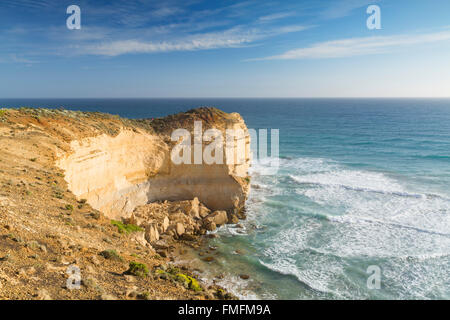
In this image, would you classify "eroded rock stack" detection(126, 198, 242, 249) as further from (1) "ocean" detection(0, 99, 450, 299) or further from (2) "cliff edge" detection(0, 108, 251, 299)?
(1) "ocean" detection(0, 99, 450, 299)

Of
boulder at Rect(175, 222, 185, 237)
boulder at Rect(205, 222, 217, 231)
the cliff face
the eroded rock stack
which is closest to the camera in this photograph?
the cliff face

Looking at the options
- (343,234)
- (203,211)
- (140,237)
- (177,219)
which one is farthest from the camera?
(203,211)

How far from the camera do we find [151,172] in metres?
25.9

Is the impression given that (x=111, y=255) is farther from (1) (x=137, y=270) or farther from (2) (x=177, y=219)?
(2) (x=177, y=219)

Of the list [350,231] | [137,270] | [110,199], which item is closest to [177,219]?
[110,199]

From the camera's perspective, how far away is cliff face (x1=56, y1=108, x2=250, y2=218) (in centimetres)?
2102

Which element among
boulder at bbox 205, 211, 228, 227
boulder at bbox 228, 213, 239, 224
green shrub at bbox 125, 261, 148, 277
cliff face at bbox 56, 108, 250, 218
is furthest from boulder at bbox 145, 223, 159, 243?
green shrub at bbox 125, 261, 148, 277

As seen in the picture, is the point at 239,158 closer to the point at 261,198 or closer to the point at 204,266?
the point at 261,198

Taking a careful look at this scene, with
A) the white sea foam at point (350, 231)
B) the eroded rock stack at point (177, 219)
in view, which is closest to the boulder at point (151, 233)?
→ the eroded rock stack at point (177, 219)

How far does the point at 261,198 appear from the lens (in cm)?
3012

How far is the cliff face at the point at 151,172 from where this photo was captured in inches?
827

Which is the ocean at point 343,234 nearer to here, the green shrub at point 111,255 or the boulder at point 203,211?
the boulder at point 203,211

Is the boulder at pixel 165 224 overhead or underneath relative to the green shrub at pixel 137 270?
underneath
